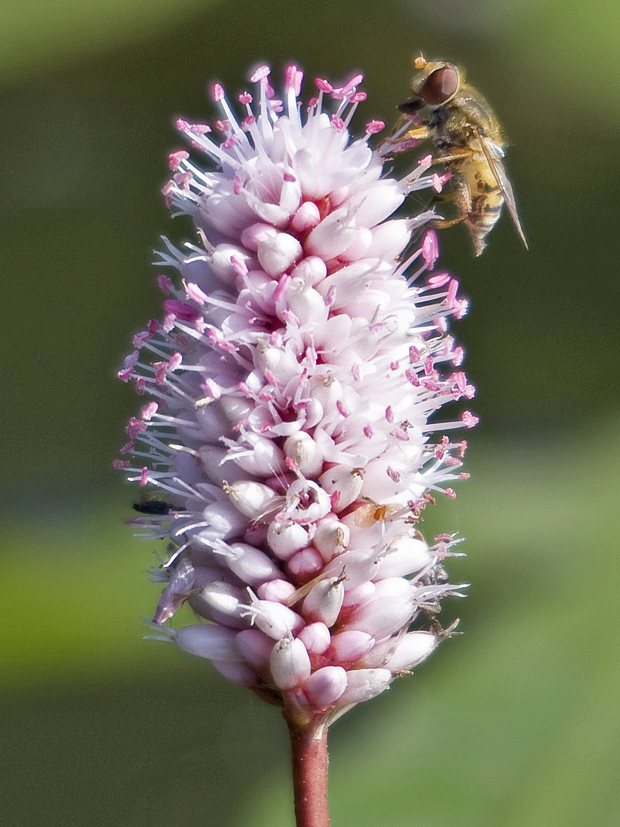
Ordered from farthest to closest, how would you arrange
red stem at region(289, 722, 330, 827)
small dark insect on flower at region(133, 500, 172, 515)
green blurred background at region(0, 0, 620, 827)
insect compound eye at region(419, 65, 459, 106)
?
green blurred background at region(0, 0, 620, 827)
insect compound eye at region(419, 65, 459, 106)
small dark insect on flower at region(133, 500, 172, 515)
red stem at region(289, 722, 330, 827)

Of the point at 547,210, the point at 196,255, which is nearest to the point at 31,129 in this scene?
the point at 547,210

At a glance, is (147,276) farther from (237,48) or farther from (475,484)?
(475,484)

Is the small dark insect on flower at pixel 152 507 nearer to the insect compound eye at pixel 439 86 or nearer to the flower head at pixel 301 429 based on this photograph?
the flower head at pixel 301 429

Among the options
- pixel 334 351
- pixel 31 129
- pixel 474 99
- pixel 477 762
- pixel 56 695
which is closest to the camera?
pixel 334 351

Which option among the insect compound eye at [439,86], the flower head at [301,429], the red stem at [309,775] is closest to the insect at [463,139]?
the insect compound eye at [439,86]

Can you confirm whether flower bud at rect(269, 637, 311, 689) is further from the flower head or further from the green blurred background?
the green blurred background

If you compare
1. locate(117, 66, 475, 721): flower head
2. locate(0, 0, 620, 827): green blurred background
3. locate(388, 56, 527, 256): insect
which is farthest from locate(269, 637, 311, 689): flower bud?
locate(0, 0, 620, 827): green blurred background

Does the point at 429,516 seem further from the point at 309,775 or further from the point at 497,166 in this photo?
the point at 309,775
